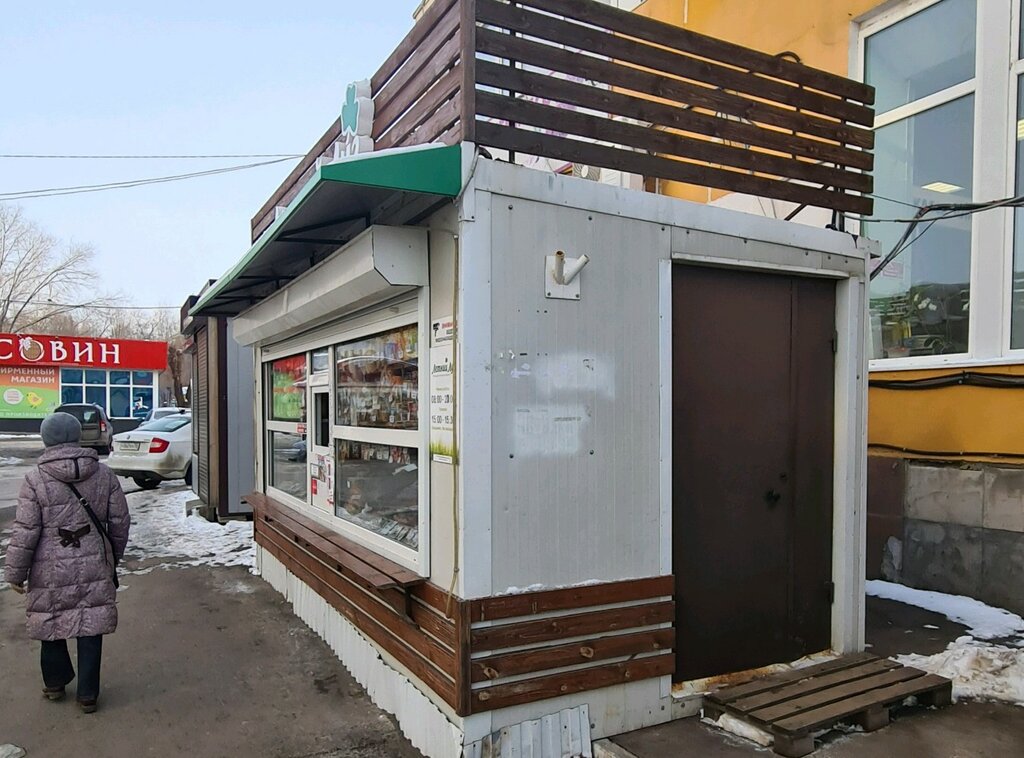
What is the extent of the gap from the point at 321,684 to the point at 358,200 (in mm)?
2984

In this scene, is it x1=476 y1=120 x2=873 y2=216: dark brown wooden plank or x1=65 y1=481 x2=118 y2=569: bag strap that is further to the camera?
x1=65 y1=481 x2=118 y2=569: bag strap

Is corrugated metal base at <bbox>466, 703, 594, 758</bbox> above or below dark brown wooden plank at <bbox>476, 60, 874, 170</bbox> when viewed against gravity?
below

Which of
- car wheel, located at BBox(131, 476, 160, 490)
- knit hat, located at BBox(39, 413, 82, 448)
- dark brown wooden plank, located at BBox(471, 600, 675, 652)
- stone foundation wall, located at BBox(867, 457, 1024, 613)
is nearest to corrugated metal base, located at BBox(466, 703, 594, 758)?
dark brown wooden plank, located at BBox(471, 600, 675, 652)

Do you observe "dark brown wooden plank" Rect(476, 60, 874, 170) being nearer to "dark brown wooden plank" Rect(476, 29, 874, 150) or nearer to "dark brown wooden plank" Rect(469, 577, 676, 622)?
"dark brown wooden plank" Rect(476, 29, 874, 150)

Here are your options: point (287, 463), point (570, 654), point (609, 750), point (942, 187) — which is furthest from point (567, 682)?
point (942, 187)

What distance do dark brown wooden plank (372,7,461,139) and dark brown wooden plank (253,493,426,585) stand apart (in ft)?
7.90

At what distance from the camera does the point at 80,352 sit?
1176 inches

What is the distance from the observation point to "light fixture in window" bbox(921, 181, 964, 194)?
20.3ft

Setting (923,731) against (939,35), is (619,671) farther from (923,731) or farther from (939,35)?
(939,35)

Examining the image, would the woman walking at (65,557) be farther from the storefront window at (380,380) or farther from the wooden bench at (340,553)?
the storefront window at (380,380)

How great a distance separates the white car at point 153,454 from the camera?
1364 centimetres

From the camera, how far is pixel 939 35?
20.6 ft

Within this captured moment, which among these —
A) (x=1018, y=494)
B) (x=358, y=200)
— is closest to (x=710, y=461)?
(x=358, y=200)

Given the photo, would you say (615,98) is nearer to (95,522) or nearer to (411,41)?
(411,41)
